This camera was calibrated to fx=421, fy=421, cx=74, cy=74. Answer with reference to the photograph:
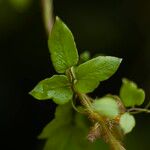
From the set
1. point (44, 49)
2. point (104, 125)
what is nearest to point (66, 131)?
point (104, 125)

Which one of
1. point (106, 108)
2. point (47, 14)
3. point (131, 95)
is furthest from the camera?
point (47, 14)

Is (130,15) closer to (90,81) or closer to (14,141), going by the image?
(14,141)

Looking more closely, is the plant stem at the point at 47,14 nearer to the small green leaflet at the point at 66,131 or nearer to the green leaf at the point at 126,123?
the small green leaflet at the point at 66,131

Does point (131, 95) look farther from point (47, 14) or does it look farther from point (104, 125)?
point (47, 14)

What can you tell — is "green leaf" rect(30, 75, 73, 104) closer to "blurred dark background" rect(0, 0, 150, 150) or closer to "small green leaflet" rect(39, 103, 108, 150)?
"small green leaflet" rect(39, 103, 108, 150)

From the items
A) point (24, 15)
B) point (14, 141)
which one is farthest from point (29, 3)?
point (14, 141)
